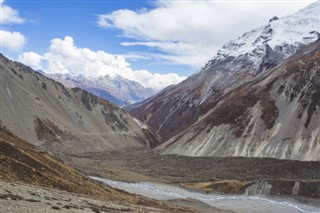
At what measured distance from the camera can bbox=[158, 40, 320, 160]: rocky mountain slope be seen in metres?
122

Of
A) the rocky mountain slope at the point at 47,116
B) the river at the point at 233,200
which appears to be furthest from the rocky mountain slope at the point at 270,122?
the river at the point at 233,200

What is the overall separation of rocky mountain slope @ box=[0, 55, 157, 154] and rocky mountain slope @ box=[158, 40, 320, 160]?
3248 centimetres

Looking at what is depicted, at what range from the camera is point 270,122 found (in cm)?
13562

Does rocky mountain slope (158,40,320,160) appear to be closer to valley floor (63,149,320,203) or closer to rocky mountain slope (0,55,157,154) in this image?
valley floor (63,149,320,203)

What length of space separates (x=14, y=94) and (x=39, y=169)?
384 ft

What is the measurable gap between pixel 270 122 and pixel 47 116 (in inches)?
2960

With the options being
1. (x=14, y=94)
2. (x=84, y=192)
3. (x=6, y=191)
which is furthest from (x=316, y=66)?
(x=6, y=191)

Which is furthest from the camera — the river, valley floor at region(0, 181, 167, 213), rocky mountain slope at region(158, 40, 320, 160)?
rocky mountain slope at region(158, 40, 320, 160)

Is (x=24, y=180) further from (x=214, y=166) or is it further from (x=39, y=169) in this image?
(x=214, y=166)

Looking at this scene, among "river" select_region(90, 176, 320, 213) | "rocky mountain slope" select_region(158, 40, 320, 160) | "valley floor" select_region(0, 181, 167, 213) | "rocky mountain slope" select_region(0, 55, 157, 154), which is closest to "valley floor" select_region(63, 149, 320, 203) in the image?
"river" select_region(90, 176, 320, 213)

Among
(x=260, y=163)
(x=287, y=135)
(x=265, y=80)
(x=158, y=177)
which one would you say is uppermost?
(x=265, y=80)

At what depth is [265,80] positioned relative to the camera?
166 meters

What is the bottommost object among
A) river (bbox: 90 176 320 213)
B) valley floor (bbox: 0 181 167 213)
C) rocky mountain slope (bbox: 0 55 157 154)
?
river (bbox: 90 176 320 213)

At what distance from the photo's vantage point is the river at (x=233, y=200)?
72.4 meters
